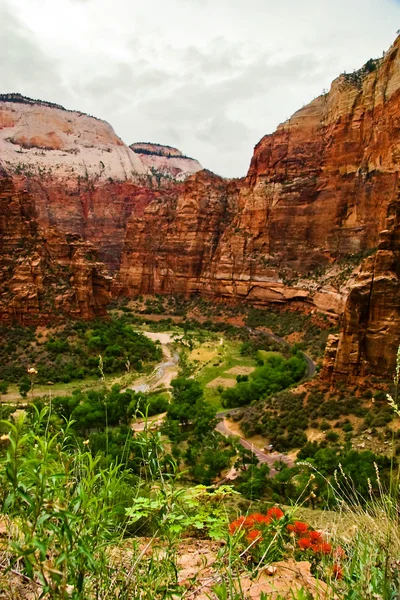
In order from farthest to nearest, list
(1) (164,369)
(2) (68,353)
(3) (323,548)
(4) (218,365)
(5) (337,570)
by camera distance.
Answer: (4) (218,365), (1) (164,369), (2) (68,353), (3) (323,548), (5) (337,570)

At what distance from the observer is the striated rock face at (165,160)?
591ft

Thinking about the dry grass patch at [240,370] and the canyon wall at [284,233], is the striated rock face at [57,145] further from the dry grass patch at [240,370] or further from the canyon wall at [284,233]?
the dry grass patch at [240,370]

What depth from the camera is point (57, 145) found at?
13212cm

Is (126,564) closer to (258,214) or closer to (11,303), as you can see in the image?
(11,303)

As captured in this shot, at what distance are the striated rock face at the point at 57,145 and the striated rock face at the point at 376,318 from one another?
106187mm

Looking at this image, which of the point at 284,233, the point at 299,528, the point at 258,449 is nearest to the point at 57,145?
the point at 284,233

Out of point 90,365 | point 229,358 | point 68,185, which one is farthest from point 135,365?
point 68,185

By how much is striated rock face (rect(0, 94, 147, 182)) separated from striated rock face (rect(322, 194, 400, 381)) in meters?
106

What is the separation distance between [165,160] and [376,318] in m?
181

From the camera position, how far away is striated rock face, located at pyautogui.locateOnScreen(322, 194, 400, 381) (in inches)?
805

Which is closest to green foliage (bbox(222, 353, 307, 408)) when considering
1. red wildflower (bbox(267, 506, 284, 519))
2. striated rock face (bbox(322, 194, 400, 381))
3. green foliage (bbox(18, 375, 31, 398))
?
striated rock face (bbox(322, 194, 400, 381))

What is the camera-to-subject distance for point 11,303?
35688 millimetres

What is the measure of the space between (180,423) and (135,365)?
13895 millimetres

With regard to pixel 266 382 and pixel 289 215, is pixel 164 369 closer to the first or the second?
pixel 266 382
